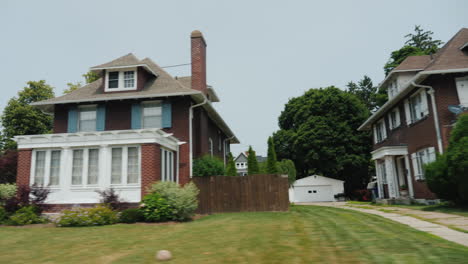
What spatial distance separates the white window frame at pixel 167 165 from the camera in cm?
1461

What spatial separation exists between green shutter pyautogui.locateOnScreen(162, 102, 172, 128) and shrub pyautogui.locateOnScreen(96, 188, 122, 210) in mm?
4802

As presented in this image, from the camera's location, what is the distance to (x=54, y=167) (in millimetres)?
14312

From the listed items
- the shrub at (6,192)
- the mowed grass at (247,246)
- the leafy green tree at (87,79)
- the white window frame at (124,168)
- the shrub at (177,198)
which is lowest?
the mowed grass at (247,246)

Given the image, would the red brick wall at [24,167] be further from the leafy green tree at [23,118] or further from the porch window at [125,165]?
the leafy green tree at [23,118]

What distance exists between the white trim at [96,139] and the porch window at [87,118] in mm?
3696

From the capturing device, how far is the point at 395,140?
22.4 metres

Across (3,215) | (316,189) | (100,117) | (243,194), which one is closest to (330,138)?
(316,189)

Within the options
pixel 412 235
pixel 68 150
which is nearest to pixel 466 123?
pixel 412 235

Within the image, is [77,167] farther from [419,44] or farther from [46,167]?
[419,44]

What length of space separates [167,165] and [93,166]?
3087 mm

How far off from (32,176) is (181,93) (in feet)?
24.2

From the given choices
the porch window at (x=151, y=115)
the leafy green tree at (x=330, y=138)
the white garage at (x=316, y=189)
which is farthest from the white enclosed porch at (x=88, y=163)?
the leafy green tree at (x=330, y=138)

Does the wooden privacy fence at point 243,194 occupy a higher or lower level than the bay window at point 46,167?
lower

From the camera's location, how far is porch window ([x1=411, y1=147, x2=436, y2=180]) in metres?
17.0
